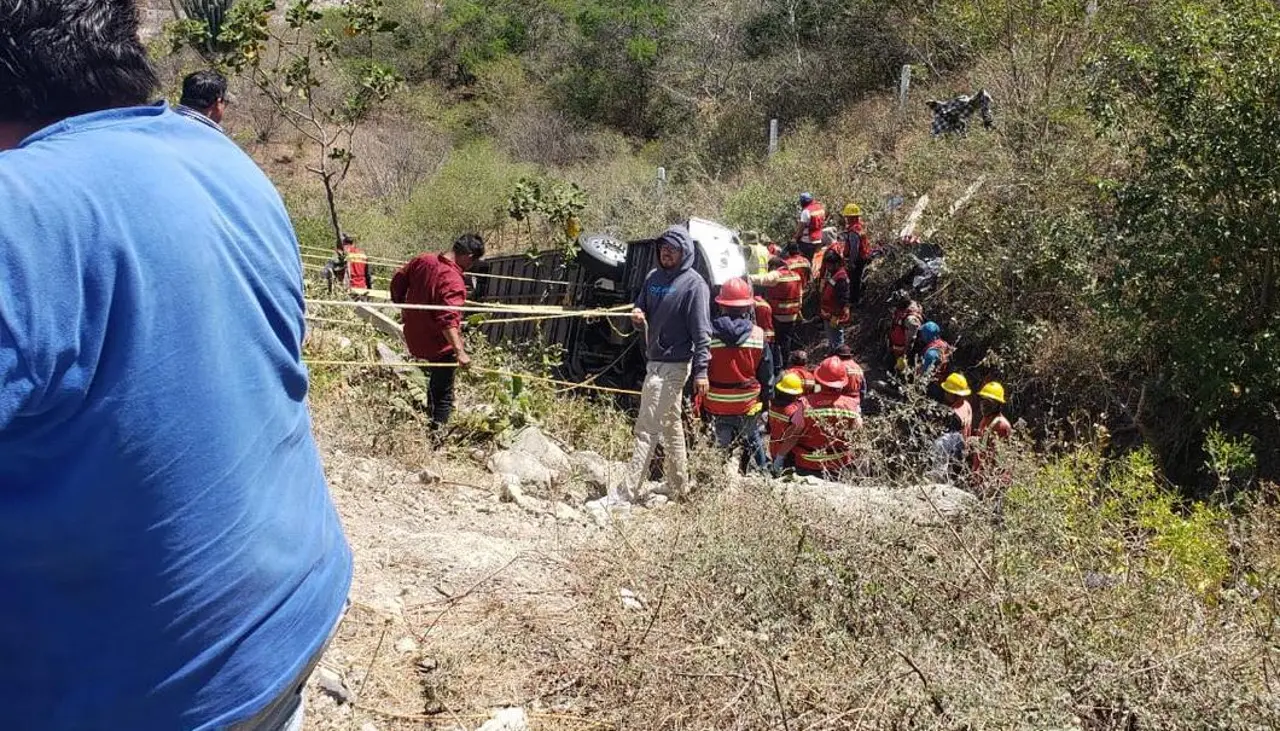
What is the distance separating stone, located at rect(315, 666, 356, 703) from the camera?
2.73m

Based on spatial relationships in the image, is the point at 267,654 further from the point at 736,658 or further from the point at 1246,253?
the point at 1246,253

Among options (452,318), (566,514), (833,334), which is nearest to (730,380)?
(566,514)

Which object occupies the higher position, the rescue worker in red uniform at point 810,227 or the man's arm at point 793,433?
the rescue worker in red uniform at point 810,227

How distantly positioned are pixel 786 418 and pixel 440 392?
2206 mm

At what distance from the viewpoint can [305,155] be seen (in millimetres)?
27656

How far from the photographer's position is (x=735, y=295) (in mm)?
6344

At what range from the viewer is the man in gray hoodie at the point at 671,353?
5.62 meters

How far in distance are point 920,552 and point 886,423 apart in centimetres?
88

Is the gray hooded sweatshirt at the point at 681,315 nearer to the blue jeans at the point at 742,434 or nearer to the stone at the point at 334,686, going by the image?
the blue jeans at the point at 742,434

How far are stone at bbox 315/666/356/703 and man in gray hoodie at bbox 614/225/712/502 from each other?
287 centimetres

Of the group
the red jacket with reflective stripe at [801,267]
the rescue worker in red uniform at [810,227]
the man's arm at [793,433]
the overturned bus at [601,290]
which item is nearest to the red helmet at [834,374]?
the man's arm at [793,433]

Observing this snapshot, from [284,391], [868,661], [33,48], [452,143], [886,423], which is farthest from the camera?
[452,143]

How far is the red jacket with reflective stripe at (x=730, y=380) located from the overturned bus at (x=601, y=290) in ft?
5.28

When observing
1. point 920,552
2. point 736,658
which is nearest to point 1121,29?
point 920,552
